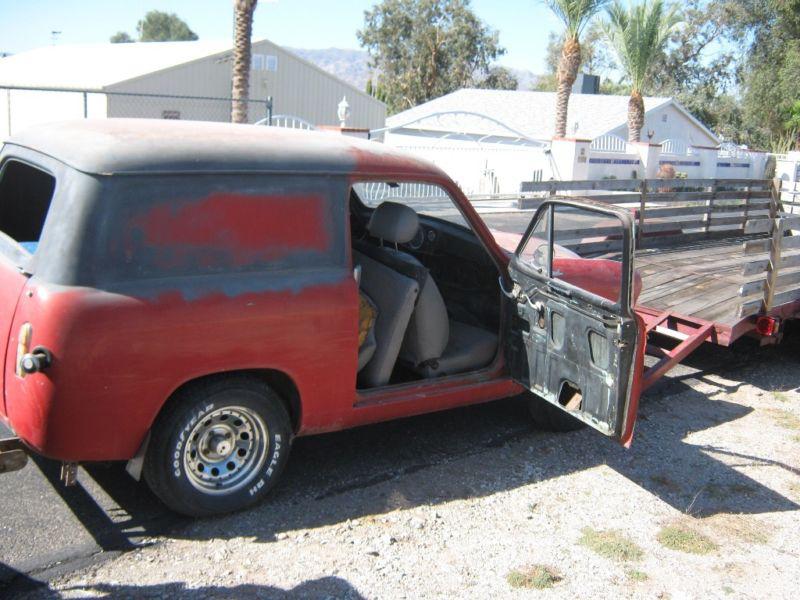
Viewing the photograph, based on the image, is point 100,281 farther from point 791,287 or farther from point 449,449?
point 791,287

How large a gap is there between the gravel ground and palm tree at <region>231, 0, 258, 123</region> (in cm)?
1601

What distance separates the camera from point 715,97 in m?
59.8

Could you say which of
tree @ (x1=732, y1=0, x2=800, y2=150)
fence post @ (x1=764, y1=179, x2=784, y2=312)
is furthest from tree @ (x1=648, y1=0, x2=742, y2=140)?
fence post @ (x1=764, y1=179, x2=784, y2=312)

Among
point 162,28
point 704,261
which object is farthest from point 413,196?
point 162,28

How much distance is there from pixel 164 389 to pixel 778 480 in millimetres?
3784

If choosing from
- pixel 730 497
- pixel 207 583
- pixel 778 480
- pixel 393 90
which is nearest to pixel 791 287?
pixel 778 480

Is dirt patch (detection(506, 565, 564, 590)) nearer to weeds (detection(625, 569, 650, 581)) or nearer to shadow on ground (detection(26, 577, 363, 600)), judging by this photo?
weeds (detection(625, 569, 650, 581))

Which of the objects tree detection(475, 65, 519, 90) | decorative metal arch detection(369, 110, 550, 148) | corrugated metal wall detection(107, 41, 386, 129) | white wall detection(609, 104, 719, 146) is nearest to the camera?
corrugated metal wall detection(107, 41, 386, 129)

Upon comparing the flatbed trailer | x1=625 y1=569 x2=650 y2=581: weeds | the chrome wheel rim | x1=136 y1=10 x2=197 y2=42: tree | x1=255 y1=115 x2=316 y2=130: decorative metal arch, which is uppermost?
x1=136 y1=10 x2=197 y2=42: tree

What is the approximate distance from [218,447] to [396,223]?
5.40ft

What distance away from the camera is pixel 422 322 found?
15.7 feet

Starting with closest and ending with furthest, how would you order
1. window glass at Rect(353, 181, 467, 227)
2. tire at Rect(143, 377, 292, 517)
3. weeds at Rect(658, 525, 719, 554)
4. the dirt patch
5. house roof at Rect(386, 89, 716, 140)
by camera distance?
the dirt patch → tire at Rect(143, 377, 292, 517) → weeds at Rect(658, 525, 719, 554) → window glass at Rect(353, 181, 467, 227) → house roof at Rect(386, 89, 716, 140)

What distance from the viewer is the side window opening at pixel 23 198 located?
4543 mm

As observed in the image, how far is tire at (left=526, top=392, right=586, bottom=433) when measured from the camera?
5.37 meters
